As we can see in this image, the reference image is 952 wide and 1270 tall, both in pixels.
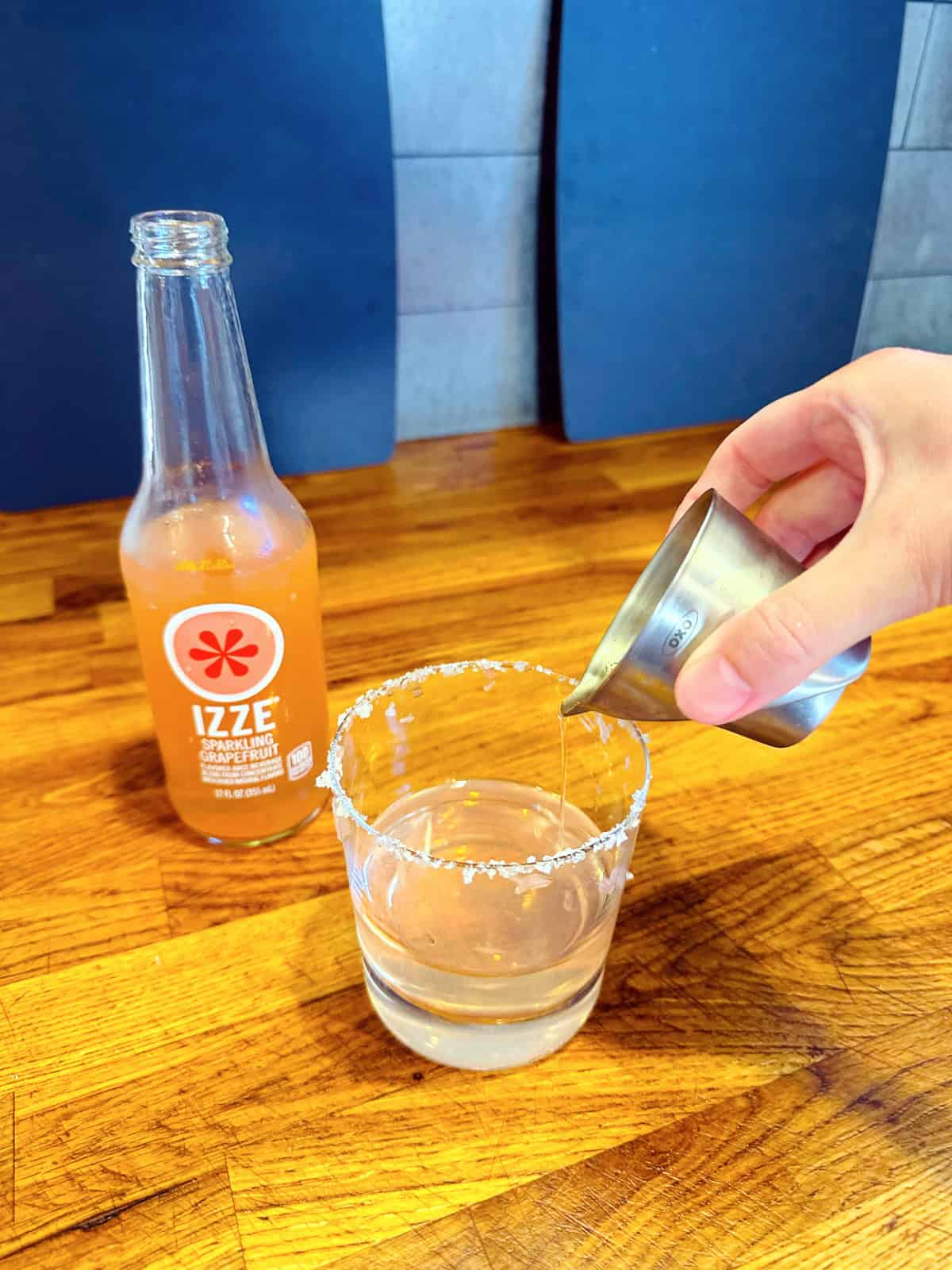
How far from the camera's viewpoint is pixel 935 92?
1.17 m

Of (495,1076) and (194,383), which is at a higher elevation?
(194,383)

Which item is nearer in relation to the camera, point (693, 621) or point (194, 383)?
point (693, 621)

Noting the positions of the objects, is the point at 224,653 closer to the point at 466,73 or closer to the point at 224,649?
the point at 224,649

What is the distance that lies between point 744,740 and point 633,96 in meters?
0.67

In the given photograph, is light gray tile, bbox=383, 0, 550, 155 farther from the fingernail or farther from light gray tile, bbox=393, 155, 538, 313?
the fingernail

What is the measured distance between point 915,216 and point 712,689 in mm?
1110

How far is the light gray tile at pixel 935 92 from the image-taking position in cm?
114

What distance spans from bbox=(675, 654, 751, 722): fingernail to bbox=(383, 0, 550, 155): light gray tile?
0.79 meters

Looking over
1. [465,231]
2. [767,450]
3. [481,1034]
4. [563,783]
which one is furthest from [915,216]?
[481,1034]

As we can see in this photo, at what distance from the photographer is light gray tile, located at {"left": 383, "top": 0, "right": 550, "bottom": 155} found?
3.06ft

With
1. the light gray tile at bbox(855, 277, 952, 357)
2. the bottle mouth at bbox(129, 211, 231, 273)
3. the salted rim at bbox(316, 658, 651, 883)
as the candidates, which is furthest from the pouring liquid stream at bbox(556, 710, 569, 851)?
the light gray tile at bbox(855, 277, 952, 357)

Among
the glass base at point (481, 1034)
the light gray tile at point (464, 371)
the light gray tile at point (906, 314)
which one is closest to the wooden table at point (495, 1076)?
the glass base at point (481, 1034)

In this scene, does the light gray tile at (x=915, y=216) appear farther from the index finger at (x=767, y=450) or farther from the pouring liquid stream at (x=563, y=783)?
the pouring liquid stream at (x=563, y=783)

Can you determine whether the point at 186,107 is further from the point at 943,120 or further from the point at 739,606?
the point at 943,120
